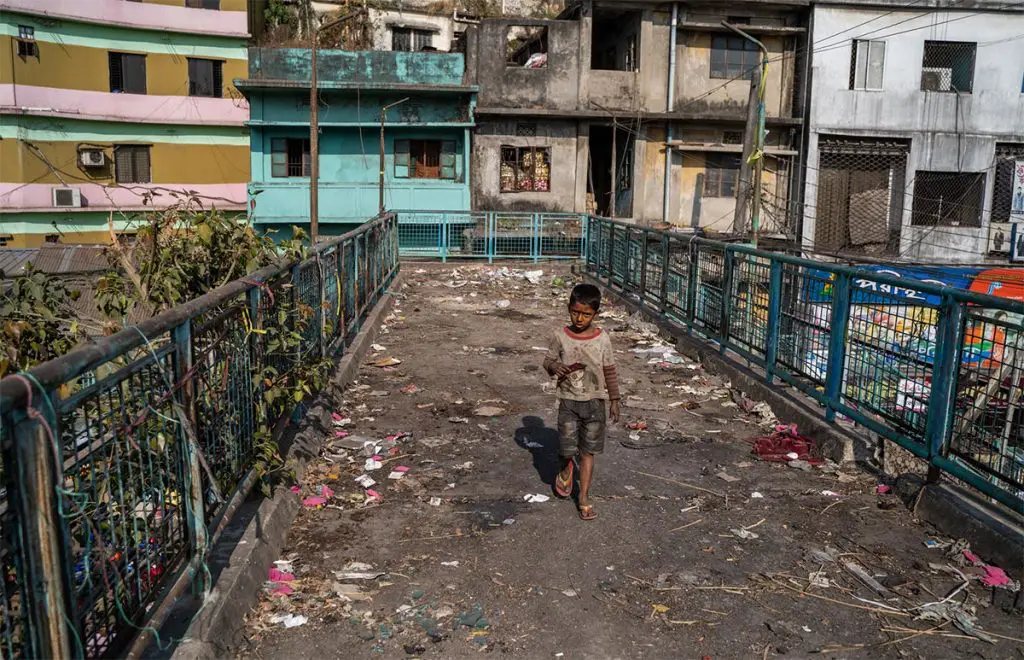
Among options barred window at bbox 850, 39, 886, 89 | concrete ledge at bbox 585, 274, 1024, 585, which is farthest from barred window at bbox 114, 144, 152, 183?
concrete ledge at bbox 585, 274, 1024, 585

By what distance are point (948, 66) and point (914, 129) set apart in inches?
103

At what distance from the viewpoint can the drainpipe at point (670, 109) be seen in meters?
23.9

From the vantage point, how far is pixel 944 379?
4.50 meters

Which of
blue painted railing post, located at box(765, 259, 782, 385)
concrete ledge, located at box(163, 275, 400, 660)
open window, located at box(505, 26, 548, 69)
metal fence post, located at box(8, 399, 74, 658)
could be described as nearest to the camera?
metal fence post, located at box(8, 399, 74, 658)

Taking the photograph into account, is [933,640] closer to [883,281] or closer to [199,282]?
[883,281]

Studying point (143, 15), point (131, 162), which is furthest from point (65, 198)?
point (143, 15)

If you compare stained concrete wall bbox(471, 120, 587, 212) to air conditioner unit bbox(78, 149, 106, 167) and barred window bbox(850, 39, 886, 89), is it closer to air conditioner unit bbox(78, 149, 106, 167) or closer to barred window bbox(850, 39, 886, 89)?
barred window bbox(850, 39, 886, 89)

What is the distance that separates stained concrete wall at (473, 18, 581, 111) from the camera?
23.5 metres

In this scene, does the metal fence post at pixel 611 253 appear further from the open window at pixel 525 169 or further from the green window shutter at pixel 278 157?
the green window shutter at pixel 278 157

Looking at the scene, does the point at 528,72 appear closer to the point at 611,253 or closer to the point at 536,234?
the point at 536,234

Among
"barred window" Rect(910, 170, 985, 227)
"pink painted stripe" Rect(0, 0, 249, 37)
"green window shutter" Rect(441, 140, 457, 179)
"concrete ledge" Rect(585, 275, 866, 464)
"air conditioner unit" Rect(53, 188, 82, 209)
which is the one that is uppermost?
"pink painted stripe" Rect(0, 0, 249, 37)

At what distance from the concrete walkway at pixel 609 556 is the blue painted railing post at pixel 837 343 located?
0.69 meters

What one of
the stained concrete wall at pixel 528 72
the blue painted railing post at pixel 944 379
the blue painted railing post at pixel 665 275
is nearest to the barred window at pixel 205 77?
the stained concrete wall at pixel 528 72

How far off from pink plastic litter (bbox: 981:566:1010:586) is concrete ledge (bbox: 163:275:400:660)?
3409mm
